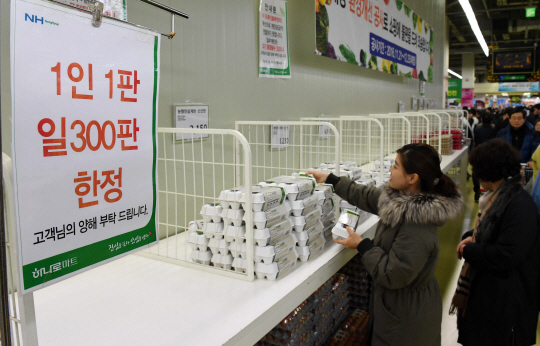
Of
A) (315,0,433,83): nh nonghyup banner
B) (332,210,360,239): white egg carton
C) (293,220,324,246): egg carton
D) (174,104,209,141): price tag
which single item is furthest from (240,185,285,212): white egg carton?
(315,0,433,83): nh nonghyup banner

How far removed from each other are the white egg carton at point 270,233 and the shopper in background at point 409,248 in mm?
391

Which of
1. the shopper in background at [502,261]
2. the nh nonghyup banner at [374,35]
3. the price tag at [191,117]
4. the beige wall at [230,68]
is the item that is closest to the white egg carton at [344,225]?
the shopper in background at [502,261]

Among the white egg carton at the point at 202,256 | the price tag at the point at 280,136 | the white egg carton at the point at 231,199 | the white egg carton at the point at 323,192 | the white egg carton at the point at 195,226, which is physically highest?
the price tag at the point at 280,136

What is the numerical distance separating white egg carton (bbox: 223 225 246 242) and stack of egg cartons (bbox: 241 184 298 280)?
0.17 ft

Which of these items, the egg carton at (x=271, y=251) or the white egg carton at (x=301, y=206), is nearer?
the egg carton at (x=271, y=251)

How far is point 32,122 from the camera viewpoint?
881mm

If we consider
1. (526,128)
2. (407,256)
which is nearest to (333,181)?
(407,256)

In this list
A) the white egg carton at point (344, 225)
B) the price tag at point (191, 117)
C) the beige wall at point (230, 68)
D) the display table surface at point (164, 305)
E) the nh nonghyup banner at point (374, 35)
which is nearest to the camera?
the display table surface at point (164, 305)

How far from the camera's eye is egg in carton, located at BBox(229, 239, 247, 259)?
173 centimetres

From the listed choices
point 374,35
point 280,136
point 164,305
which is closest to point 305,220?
point 164,305

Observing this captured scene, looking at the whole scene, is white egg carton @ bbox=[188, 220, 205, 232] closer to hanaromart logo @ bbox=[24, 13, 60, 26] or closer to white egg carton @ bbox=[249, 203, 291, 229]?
white egg carton @ bbox=[249, 203, 291, 229]

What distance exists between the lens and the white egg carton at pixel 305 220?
1.91 metres

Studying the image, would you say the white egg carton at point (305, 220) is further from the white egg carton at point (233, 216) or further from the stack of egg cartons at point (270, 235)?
the white egg carton at point (233, 216)

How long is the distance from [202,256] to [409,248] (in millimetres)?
877
